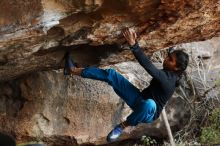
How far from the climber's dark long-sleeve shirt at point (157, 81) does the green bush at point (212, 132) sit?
10.7 feet

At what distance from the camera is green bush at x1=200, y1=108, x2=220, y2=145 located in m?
9.02

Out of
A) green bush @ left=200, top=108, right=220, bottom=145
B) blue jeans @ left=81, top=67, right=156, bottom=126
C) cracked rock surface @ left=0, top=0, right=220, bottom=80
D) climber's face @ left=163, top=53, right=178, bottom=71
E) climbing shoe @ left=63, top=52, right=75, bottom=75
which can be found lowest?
green bush @ left=200, top=108, right=220, bottom=145

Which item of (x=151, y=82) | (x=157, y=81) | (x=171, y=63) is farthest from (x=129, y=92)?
(x=171, y=63)

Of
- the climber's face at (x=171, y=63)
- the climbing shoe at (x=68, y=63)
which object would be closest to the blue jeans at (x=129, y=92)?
the climbing shoe at (x=68, y=63)

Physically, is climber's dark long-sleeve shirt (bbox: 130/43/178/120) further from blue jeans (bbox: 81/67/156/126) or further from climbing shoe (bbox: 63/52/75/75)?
climbing shoe (bbox: 63/52/75/75)

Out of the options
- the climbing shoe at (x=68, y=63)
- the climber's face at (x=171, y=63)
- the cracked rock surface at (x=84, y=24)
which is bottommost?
the climbing shoe at (x=68, y=63)

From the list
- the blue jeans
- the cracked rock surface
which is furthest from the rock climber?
the cracked rock surface

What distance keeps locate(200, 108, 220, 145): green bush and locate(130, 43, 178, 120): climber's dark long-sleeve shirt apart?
10.7ft

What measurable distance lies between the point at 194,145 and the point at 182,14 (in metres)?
4.26

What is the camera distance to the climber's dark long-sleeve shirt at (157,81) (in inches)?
207

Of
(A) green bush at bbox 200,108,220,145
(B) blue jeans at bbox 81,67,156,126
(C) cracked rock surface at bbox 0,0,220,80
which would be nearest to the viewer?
(C) cracked rock surface at bbox 0,0,220,80

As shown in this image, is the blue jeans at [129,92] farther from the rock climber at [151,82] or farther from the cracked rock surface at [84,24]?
the cracked rock surface at [84,24]

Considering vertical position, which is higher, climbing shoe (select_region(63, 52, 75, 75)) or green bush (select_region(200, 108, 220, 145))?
climbing shoe (select_region(63, 52, 75, 75))

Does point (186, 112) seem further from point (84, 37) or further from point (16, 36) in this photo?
point (16, 36)
